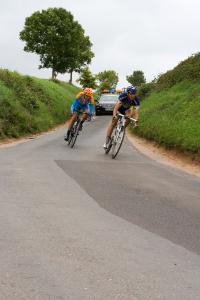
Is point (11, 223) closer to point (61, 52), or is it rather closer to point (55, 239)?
point (55, 239)

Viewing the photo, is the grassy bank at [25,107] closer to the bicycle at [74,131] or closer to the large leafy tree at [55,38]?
the bicycle at [74,131]

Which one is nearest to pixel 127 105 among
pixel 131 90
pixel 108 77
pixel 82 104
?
pixel 131 90

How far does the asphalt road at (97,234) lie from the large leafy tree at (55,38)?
179ft

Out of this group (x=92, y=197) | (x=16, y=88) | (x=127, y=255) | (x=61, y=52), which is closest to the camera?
(x=127, y=255)

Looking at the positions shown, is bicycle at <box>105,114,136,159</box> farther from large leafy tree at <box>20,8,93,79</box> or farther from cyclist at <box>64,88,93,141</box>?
large leafy tree at <box>20,8,93,79</box>

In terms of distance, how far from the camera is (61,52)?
211 feet

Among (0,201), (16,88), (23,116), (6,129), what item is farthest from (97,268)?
(16,88)

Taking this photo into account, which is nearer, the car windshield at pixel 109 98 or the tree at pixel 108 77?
the car windshield at pixel 109 98

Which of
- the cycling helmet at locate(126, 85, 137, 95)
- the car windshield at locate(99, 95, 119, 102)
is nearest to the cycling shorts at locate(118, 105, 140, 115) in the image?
the cycling helmet at locate(126, 85, 137, 95)

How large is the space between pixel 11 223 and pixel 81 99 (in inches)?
392

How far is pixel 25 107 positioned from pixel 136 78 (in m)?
99.5

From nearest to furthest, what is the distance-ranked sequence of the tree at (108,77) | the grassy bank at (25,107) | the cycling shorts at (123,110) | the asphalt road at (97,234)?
the asphalt road at (97,234), the cycling shorts at (123,110), the grassy bank at (25,107), the tree at (108,77)

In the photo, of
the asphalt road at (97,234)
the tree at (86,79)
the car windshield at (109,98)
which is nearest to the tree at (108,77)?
the tree at (86,79)

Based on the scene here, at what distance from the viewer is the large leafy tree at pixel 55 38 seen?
64062 mm
